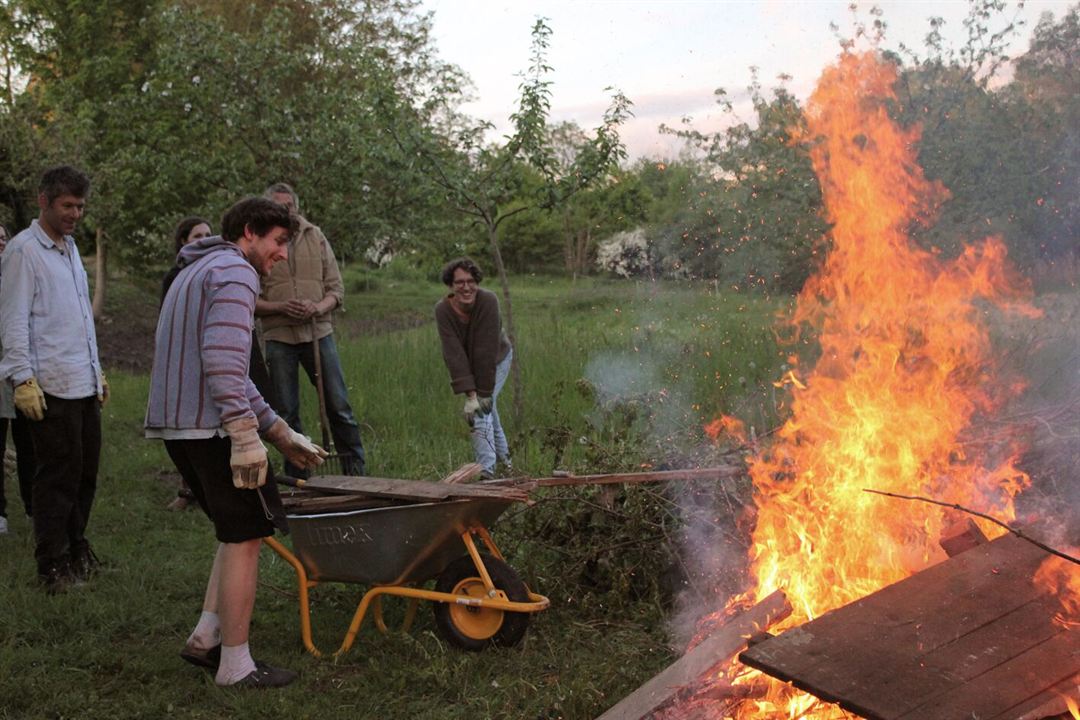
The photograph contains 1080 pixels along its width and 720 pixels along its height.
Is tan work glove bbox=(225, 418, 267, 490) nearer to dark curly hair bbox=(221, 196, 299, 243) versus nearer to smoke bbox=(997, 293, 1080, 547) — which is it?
dark curly hair bbox=(221, 196, 299, 243)

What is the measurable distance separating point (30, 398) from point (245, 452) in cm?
190

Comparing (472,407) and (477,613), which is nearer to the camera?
(477,613)

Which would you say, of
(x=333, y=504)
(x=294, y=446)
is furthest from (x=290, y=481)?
(x=294, y=446)

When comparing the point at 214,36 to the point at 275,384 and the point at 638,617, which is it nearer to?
the point at 275,384

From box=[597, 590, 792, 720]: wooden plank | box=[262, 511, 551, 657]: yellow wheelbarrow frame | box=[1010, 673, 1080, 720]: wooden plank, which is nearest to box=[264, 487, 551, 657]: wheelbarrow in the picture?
box=[262, 511, 551, 657]: yellow wheelbarrow frame

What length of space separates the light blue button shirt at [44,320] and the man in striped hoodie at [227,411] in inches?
58.6

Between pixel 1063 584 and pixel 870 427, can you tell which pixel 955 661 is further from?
pixel 870 427

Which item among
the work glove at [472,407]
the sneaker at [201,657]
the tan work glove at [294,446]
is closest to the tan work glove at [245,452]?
the tan work glove at [294,446]

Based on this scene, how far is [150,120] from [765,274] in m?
9.15

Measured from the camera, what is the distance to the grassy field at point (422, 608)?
153 inches

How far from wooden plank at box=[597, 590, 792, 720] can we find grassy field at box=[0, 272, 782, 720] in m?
0.27

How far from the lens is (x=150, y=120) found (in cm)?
1395

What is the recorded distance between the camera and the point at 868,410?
14.9 ft

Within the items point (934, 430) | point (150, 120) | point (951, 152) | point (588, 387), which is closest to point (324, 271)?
point (588, 387)
